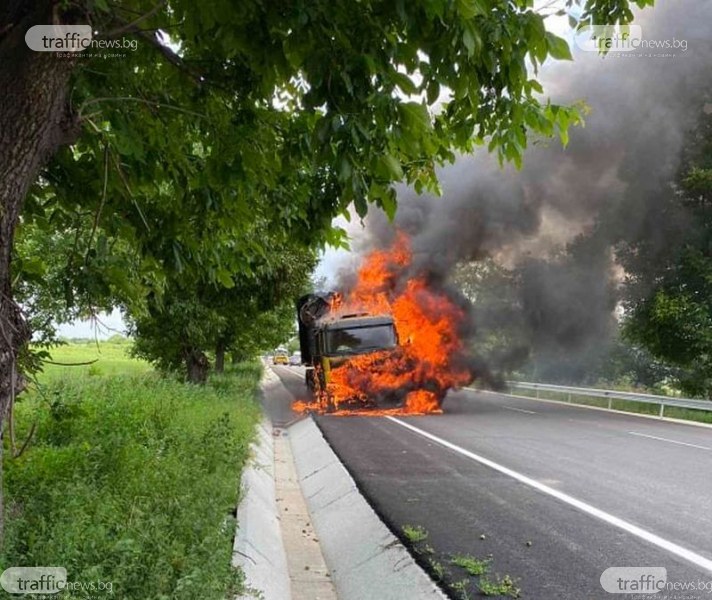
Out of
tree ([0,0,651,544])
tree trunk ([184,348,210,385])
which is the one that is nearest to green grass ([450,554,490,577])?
tree ([0,0,651,544])

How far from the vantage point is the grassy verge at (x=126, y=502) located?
352 centimetres

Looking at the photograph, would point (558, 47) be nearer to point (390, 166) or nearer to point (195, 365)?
point (390, 166)

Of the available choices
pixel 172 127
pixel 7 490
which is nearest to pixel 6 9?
pixel 172 127

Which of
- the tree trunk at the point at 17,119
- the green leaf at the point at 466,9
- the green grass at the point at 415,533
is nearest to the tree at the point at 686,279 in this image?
the green grass at the point at 415,533

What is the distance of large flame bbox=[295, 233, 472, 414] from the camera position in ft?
55.8

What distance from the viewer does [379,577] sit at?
193 inches

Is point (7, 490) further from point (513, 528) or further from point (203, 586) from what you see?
point (513, 528)

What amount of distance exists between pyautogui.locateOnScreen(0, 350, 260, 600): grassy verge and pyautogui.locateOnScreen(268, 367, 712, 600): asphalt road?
1644mm

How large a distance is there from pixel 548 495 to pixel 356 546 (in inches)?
100.0

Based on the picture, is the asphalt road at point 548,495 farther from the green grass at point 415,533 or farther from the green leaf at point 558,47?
the green leaf at point 558,47

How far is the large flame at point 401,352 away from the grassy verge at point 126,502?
888cm

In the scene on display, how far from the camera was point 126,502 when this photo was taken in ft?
15.5

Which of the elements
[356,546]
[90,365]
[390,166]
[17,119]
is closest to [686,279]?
[356,546]

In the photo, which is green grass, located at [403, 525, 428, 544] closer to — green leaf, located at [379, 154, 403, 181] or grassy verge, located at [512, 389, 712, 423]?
green leaf, located at [379, 154, 403, 181]
